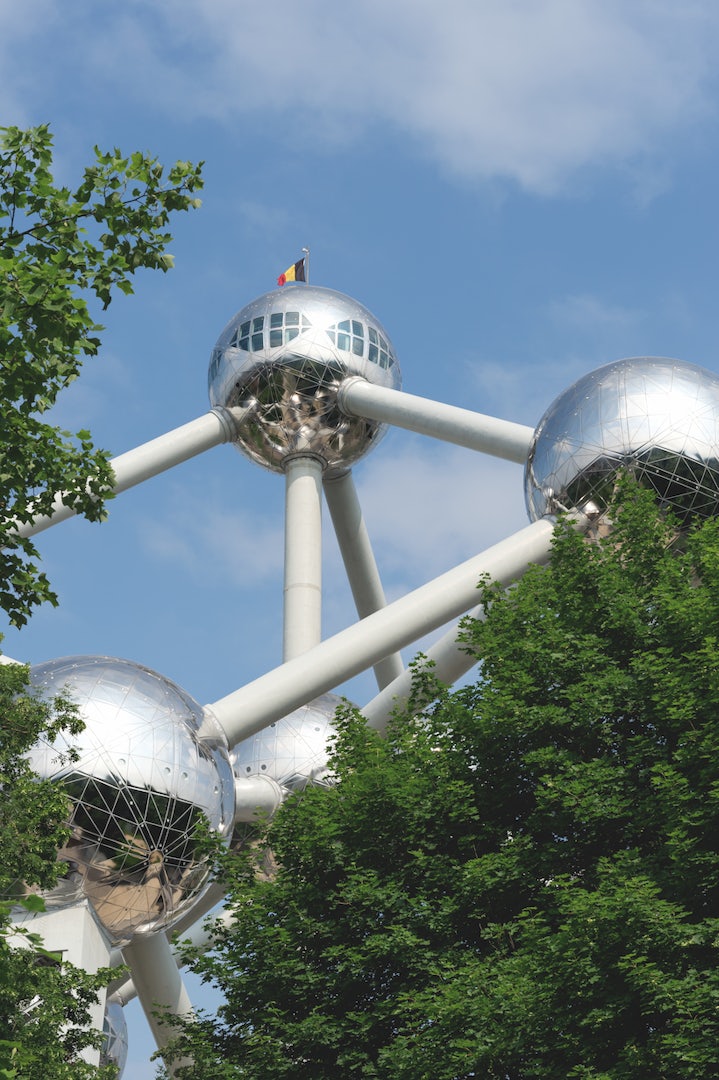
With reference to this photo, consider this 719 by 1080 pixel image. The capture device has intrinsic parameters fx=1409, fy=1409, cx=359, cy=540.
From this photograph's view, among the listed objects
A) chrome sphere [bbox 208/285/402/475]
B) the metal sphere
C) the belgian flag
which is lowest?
the metal sphere

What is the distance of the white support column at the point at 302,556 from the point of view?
23.5 m

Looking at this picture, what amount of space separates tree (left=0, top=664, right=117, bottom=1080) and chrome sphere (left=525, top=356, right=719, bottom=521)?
938 cm

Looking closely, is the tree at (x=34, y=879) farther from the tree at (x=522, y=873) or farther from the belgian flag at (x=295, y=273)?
the belgian flag at (x=295, y=273)

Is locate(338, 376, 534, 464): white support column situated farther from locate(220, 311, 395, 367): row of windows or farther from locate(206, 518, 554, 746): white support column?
locate(206, 518, 554, 746): white support column

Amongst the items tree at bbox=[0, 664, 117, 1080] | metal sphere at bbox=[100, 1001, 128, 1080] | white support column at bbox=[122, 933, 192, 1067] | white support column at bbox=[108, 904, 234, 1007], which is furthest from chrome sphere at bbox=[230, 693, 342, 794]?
tree at bbox=[0, 664, 117, 1080]

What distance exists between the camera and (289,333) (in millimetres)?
24312

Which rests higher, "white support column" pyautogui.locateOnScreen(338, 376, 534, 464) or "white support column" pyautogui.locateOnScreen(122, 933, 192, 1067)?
"white support column" pyautogui.locateOnScreen(338, 376, 534, 464)

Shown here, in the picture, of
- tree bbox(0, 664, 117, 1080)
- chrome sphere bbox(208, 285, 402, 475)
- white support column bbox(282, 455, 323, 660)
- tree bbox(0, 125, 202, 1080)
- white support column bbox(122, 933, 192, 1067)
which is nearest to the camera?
tree bbox(0, 125, 202, 1080)

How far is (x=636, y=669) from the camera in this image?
13000mm

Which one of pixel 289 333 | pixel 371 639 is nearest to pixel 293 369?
pixel 289 333

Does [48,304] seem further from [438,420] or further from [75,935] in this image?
[438,420]

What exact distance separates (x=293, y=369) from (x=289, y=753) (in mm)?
6550

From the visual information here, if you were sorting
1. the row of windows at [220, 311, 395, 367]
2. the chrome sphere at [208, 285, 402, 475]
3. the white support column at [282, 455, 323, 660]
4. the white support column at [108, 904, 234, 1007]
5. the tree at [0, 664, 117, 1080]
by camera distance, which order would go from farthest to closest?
the row of windows at [220, 311, 395, 367]
the chrome sphere at [208, 285, 402, 475]
the white support column at [282, 455, 323, 660]
the white support column at [108, 904, 234, 1007]
the tree at [0, 664, 117, 1080]

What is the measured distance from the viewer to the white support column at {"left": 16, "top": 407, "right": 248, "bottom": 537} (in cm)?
2227
